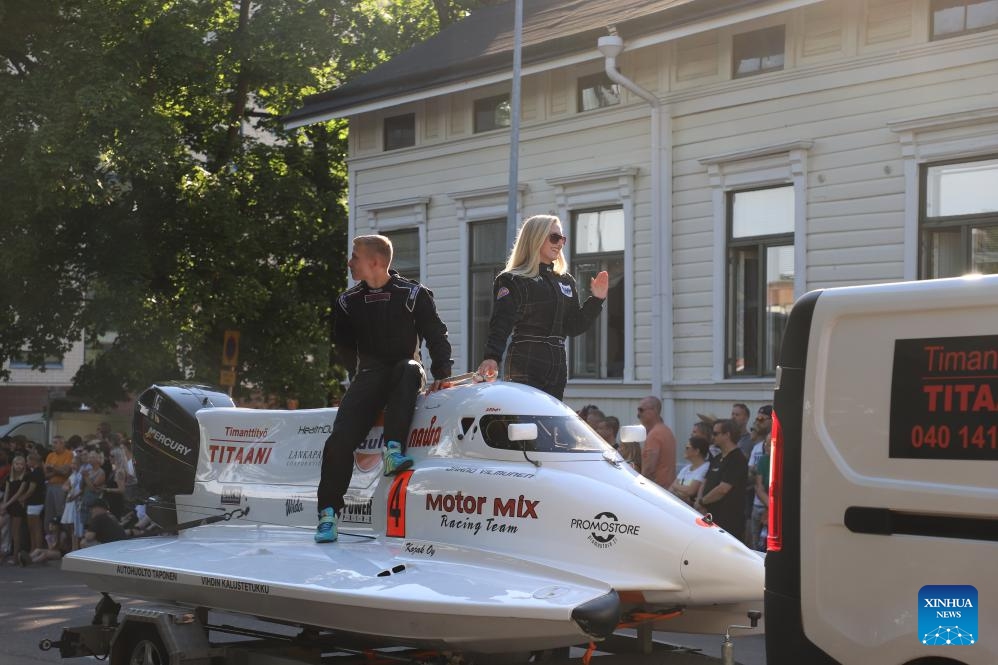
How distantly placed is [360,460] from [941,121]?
1027 cm

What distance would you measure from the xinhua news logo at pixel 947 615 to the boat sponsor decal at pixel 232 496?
15.1 feet

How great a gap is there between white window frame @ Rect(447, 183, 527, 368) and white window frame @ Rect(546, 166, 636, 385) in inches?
52.1

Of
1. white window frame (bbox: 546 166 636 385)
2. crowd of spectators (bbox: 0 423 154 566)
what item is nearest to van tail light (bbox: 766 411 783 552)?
white window frame (bbox: 546 166 636 385)

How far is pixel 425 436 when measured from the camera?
25.3 ft

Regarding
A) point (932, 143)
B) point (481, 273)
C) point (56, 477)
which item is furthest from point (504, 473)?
point (56, 477)

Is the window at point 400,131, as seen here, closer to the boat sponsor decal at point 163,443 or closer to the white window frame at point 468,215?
the white window frame at point 468,215

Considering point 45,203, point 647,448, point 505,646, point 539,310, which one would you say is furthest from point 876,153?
point 45,203

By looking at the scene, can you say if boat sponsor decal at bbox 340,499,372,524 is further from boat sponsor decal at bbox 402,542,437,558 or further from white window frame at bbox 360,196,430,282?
white window frame at bbox 360,196,430,282

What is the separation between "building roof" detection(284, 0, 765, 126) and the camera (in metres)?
18.8

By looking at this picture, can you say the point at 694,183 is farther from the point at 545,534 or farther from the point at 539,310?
the point at 545,534

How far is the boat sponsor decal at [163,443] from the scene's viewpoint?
9.30 meters

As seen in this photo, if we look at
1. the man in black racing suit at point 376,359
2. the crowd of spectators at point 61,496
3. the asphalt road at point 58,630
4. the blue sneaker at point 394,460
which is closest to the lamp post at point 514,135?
the crowd of spectators at point 61,496

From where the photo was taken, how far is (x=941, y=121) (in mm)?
15875

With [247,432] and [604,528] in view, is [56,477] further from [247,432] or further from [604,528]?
[604,528]
